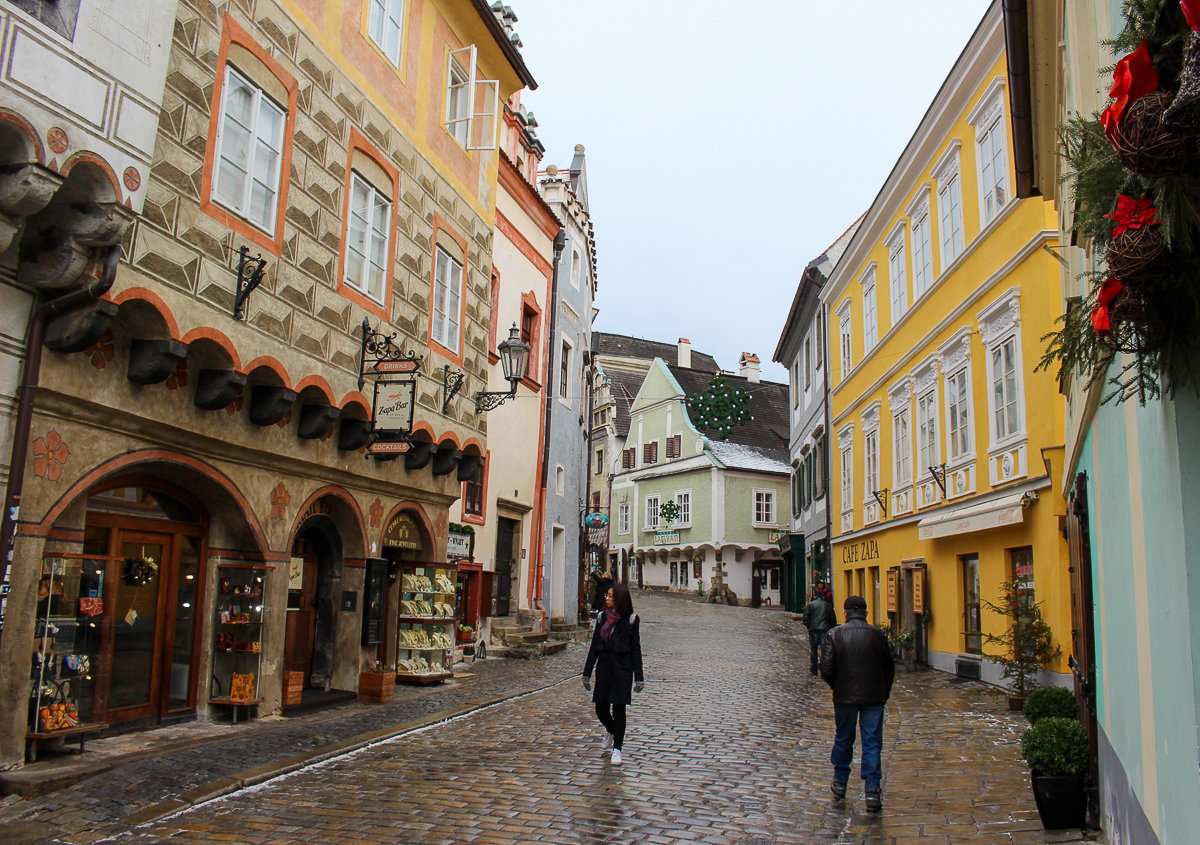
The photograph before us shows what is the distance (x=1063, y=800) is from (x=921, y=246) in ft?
53.0

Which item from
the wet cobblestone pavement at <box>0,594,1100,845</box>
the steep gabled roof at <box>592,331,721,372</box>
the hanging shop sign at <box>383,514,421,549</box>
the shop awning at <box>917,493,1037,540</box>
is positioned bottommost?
the wet cobblestone pavement at <box>0,594,1100,845</box>

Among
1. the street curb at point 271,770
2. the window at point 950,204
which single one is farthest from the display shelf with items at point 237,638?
Answer: the window at point 950,204

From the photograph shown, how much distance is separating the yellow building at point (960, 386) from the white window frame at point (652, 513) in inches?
1221

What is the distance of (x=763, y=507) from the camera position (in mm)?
52406

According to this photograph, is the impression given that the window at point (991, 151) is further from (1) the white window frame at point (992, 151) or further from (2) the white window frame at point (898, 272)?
(2) the white window frame at point (898, 272)

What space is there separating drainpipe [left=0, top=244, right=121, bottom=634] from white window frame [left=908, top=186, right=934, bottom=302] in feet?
54.4

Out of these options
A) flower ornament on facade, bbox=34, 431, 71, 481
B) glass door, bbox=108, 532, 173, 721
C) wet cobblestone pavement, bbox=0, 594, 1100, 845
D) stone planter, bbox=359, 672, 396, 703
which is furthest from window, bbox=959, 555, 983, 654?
flower ornament on facade, bbox=34, 431, 71, 481

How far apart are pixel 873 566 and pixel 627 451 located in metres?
36.8

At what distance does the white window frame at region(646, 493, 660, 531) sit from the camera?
5741 cm

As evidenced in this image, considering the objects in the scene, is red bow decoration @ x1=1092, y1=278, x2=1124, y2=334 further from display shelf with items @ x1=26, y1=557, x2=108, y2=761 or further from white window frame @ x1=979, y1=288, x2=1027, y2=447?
white window frame @ x1=979, y1=288, x2=1027, y2=447

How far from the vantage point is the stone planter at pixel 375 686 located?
1328 centimetres

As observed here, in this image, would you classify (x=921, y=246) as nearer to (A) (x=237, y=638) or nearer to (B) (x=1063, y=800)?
(B) (x=1063, y=800)

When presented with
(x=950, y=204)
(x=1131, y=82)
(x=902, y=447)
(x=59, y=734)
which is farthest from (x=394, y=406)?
(x=902, y=447)

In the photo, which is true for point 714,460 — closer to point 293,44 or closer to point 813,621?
point 813,621
